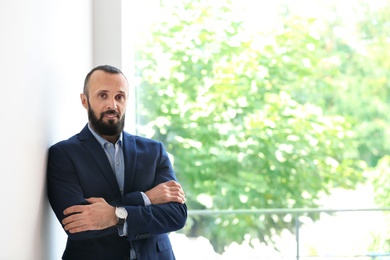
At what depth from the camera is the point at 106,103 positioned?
3293 millimetres

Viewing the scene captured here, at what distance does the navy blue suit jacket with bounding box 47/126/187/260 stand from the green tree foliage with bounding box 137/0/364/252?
5.24 ft

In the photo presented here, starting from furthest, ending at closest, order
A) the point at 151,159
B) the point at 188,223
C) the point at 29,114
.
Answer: the point at 188,223, the point at 151,159, the point at 29,114

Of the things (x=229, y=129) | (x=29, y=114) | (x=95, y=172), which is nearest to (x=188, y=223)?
(x=229, y=129)

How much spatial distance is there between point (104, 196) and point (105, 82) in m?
0.50

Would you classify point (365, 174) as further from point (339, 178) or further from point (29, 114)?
point (29, 114)

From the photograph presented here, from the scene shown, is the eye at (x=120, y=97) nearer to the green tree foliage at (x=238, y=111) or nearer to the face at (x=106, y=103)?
the face at (x=106, y=103)

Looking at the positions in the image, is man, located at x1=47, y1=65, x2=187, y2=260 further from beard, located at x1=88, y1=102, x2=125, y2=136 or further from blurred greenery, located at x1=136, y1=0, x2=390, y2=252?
blurred greenery, located at x1=136, y1=0, x2=390, y2=252

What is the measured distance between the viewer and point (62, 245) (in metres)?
3.54

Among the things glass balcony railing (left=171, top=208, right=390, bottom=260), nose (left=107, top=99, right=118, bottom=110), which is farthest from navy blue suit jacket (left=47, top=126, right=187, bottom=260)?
glass balcony railing (left=171, top=208, right=390, bottom=260)

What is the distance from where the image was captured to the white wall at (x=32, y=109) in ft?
8.45

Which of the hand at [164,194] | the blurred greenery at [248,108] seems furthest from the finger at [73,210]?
the blurred greenery at [248,108]

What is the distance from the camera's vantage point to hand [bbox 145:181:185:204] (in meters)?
3.28

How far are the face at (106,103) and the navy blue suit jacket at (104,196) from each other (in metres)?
0.07

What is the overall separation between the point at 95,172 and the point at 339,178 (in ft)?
7.45
